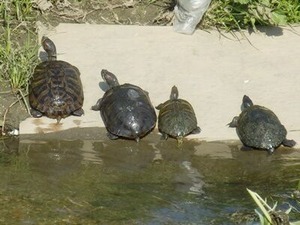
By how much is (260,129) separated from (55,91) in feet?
6.07

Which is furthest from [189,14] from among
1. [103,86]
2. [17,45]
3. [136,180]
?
[136,180]

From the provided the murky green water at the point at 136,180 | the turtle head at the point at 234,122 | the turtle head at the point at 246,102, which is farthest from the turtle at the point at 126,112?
the turtle head at the point at 246,102

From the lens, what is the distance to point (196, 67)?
8.76m

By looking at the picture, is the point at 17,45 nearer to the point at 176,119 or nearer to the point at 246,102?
the point at 176,119

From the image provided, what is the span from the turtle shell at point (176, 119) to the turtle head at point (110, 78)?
538 millimetres

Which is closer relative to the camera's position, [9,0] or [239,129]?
[239,129]

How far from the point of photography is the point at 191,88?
27.8 feet

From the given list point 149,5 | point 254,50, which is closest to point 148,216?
point 254,50

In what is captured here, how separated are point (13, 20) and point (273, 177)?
3.50m

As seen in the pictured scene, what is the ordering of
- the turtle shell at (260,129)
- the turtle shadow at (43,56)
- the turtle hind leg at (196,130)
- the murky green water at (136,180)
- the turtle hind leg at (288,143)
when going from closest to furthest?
the murky green water at (136,180), the turtle shell at (260,129), the turtle hind leg at (288,143), the turtle hind leg at (196,130), the turtle shadow at (43,56)

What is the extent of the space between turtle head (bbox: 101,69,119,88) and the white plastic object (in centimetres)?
131

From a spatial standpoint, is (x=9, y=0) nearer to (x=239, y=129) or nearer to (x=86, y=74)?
(x=86, y=74)

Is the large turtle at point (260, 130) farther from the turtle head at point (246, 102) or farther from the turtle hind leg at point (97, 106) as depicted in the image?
the turtle hind leg at point (97, 106)

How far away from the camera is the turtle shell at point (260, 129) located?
754 centimetres
